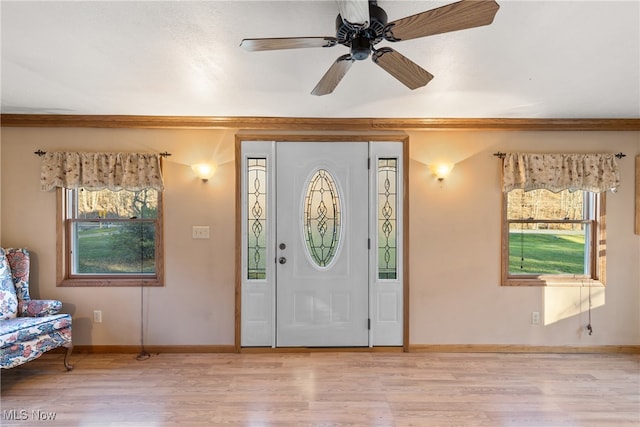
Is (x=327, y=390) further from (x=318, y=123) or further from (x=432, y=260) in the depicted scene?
(x=318, y=123)

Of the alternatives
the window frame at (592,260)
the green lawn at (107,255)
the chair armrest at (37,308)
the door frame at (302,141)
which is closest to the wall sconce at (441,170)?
the door frame at (302,141)

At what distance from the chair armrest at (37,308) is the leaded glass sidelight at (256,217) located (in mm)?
1713

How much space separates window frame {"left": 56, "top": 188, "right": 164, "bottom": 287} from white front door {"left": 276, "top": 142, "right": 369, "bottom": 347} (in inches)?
45.5

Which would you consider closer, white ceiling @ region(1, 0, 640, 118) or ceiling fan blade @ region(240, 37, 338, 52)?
ceiling fan blade @ region(240, 37, 338, 52)

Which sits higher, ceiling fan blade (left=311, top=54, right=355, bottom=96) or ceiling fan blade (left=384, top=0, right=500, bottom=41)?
ceiling fan blade (left=384, top=0, right=500, bottom=41)

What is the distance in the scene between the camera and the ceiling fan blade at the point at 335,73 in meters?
1.59

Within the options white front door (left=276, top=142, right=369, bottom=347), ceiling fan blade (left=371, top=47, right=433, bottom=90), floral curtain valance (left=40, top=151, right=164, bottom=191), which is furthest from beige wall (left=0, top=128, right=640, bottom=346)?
ceiling fan blade (left=371, top=47, right=433, bottom=90)

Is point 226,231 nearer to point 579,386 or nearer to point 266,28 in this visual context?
point 266,28

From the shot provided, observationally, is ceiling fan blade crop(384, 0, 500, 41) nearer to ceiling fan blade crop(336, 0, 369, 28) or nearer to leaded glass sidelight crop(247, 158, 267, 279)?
ceiling fan blade crop(336, 0, 369, 28)

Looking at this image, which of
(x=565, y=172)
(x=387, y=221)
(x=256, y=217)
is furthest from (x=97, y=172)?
(x=565, y=172)

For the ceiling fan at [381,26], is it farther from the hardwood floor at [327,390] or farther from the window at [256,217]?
the hardwood floor at [327,390]

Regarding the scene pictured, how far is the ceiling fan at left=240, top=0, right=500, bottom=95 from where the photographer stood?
3.96 ft

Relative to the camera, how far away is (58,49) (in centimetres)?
189

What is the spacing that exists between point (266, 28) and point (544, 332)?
365 cm
